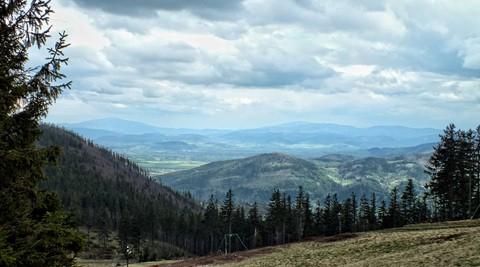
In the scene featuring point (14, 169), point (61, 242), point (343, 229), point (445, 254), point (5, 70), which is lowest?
point (343, 229)

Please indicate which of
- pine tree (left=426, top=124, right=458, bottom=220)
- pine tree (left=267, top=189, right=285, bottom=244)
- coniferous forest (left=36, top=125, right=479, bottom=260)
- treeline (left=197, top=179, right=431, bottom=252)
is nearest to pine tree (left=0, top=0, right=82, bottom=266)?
coniferous forest (left=36, top=125, right=479, bottom=260)

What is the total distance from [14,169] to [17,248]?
8.14 ft

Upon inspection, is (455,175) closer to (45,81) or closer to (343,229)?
(343,229)

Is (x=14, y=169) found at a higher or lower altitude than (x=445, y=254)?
higher

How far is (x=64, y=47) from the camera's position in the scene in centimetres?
1537

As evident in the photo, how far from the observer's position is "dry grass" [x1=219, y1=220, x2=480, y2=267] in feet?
107

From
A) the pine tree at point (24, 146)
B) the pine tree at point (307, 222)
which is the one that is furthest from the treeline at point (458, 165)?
the pine tree at point (24, 146)

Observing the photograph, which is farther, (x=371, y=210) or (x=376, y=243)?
(x=371, y=210)

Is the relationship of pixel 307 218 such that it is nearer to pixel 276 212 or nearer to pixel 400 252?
pixel 276 212

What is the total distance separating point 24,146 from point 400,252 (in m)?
34.7

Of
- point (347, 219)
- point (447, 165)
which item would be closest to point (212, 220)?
point (347, 219)

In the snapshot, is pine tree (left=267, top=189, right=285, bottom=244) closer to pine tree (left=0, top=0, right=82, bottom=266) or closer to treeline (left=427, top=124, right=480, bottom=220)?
treeline (left=427, top=124, right=480, bottom=220)

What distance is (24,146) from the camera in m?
15.6

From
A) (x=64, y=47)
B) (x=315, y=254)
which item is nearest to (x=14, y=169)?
(x=64, y=47)
